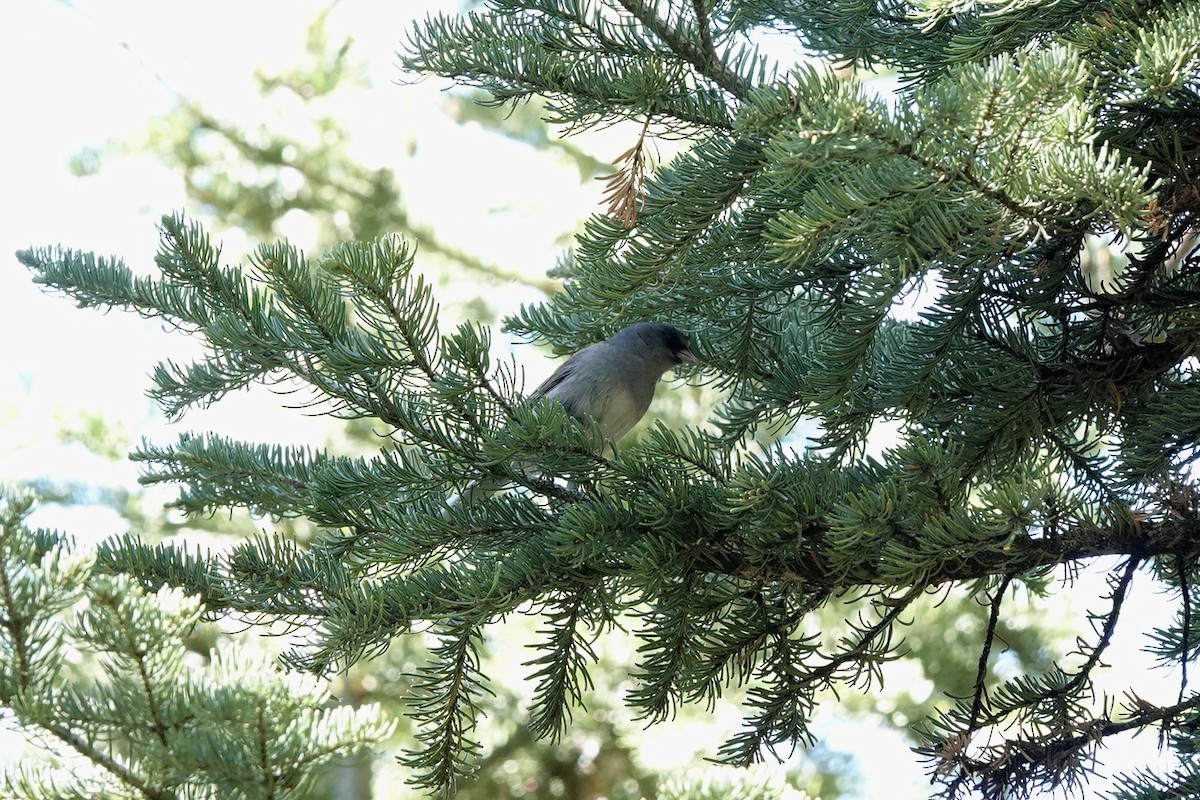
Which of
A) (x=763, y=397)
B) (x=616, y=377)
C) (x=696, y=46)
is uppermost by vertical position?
(x=616, y=377)

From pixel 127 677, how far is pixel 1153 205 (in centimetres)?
125

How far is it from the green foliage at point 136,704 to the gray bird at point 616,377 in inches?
82.1

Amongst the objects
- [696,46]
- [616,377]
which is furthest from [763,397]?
[616,377]

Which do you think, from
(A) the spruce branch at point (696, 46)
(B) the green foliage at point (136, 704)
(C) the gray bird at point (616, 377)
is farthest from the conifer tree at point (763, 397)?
(C) the gray bird at point (616, 377)

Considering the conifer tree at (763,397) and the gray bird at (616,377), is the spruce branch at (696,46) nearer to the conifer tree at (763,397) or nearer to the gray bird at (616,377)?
the conifer tree at (763,397)

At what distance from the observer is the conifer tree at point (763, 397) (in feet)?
4.55

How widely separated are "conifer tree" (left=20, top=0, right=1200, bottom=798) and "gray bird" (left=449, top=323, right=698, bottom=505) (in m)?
1.27

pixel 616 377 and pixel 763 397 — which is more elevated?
pixel 616 377

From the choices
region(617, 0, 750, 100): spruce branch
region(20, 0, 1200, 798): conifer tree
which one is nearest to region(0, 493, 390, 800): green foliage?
region(20, 0, 1200, 798): conifer tree

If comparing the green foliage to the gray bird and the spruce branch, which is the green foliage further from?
the gray bird

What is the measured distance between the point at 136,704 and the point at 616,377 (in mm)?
2343

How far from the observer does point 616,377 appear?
3.30m

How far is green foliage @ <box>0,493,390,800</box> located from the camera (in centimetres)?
102

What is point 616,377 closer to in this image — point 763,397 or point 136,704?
point 763,397
